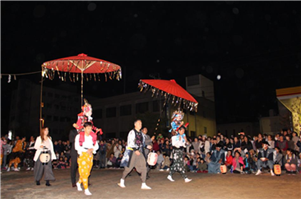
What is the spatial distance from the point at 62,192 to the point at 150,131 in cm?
2194

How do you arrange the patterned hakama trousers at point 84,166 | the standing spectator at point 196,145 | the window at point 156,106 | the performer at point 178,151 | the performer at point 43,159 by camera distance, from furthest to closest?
the window at point 156,106, the standing spectator at point 196,145, the performer at point 178,151, the performer at point 43,159, the patterned hakama trousers at point 84,166

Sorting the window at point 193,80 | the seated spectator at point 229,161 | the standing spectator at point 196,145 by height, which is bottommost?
the seated spectator at point 229,161

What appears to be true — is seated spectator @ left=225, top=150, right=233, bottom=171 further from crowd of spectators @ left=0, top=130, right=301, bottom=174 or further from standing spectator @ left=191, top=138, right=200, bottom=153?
standing spectator @ left=191, top=138, right=200, bottom=153

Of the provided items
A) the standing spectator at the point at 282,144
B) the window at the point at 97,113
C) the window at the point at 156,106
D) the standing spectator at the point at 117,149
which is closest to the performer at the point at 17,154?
the standing spectator at the point at 117,149

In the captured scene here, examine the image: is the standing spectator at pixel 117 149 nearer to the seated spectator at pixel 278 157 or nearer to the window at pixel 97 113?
the seated spectator at pixel 278 157

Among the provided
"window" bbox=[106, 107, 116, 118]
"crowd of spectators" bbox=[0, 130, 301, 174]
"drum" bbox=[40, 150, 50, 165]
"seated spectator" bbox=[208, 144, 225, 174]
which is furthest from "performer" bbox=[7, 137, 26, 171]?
"window" bbox=[106, 107, 116, 118]

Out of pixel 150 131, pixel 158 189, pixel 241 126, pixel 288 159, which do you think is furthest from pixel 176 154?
pixel 241 126

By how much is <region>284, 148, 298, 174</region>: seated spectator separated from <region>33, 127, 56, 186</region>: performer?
916 centimetres

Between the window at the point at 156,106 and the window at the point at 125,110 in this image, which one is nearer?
the window at the point at 156,106

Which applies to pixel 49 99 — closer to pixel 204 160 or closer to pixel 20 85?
pixel 20 85

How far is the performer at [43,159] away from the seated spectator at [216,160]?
23.0ft

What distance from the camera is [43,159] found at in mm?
7512

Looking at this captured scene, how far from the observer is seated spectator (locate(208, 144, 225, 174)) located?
11180 millimetres

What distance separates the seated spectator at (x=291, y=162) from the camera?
10055 mm
